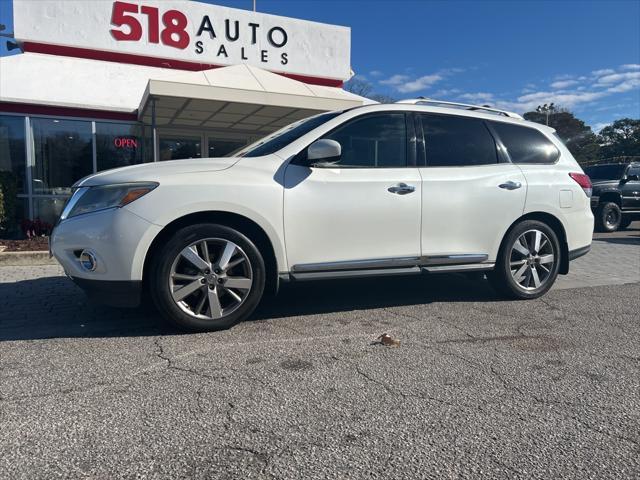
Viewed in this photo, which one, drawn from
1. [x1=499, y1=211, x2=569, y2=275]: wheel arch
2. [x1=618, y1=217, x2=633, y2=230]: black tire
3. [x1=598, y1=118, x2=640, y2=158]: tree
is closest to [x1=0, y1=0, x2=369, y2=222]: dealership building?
[x1=499, y1=211, x2=569, y2=275]: wheel arch

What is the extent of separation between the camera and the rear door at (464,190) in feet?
14.5

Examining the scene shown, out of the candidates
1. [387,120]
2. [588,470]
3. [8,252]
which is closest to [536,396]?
[588,470]

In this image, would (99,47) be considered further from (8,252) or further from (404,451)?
(404,451)

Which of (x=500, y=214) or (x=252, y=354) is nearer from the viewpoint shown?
(x=252, y=354)

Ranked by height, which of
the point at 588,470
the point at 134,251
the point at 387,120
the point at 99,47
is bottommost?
the point at 588,470

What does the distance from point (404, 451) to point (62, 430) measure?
1.57 meters

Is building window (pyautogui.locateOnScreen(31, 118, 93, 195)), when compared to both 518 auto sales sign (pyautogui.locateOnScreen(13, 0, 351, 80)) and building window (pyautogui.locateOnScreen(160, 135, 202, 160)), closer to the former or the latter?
building window (pyautogui.locateOnScreen(160, 135, 202, 160))

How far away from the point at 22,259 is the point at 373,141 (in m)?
5.56

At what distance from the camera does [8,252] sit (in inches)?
283

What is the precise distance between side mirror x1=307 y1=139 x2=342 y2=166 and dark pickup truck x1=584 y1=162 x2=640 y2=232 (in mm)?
12353

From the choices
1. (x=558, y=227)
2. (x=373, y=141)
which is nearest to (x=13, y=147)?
(x=373, y=141)

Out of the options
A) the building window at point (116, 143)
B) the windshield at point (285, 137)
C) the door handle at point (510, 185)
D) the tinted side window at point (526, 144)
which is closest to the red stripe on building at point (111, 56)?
the building window at point (116, 143)

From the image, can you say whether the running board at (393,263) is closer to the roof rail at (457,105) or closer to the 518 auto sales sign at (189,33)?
the roof rail at (457,105)

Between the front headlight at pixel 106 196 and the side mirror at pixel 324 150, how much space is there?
3.91 ft
